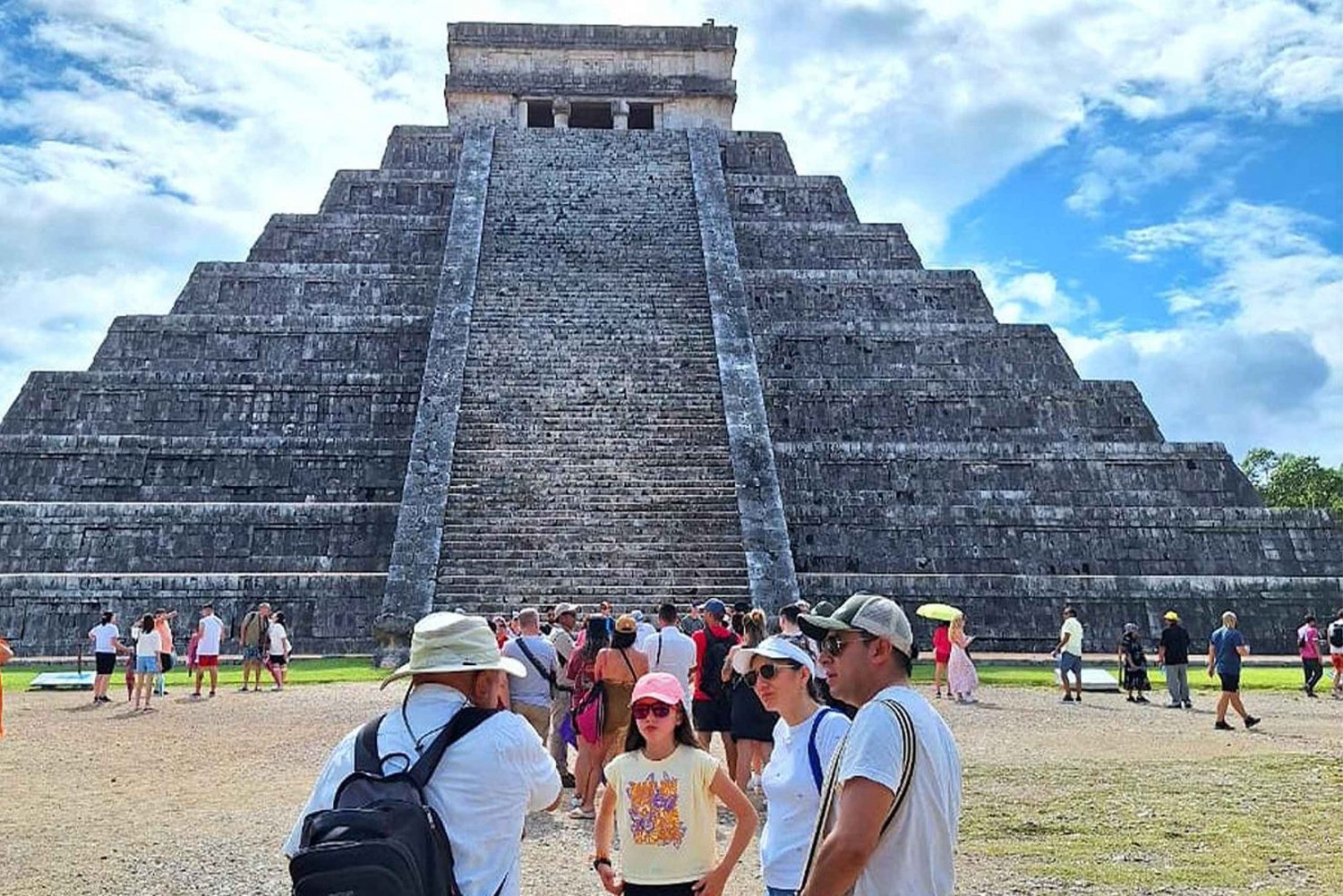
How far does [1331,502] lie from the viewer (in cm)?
5500

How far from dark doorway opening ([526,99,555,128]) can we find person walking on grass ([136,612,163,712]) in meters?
22.8

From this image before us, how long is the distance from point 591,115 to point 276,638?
23.5 meters

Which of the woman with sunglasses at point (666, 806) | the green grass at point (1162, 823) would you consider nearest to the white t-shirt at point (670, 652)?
the green grass at point (1162, 823)

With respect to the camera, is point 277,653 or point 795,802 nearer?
point 795,802

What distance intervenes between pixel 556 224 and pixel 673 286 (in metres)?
3.64

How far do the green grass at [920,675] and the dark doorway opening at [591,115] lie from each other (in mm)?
20793

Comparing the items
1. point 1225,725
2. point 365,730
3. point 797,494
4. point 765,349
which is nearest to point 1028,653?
point 797,494

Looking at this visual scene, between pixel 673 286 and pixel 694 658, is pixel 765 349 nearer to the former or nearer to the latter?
pixel 673 286

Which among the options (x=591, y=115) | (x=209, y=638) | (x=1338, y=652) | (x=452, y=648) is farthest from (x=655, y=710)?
(x=591, y=115)

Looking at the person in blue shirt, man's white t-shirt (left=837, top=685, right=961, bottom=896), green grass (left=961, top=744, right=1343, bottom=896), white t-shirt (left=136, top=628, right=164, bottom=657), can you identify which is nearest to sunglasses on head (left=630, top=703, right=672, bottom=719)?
man's white t-shirt (left=837, top=685, right=961, bottom=896)

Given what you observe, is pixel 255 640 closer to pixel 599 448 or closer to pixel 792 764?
pixel 599 448

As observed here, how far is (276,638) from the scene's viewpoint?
14.6 meters

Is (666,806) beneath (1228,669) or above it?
beneath

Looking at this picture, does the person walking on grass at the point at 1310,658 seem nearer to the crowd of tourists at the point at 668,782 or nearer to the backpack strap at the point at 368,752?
the crowd of tourists at the point at 668,782
